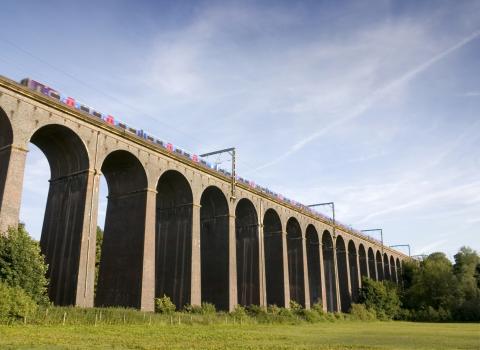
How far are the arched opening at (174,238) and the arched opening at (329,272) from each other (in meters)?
40.4

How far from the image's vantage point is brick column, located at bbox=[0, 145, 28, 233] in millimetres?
30016

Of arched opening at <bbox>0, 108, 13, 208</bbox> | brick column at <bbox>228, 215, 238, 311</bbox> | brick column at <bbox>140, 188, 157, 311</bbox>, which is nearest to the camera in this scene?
arched opening at <bbox>0, 108, 13, 208</bbox>

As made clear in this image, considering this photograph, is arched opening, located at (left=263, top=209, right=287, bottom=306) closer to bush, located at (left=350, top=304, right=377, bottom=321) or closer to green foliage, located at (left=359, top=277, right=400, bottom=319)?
bush, located at (left=350, top=304, right=377, bottom=321)

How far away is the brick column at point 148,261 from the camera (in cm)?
3916

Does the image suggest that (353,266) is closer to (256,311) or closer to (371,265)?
(371,265)

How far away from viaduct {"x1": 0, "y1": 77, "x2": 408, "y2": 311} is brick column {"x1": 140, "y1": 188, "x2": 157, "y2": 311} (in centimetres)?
9

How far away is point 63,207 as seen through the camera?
3803 centimetres

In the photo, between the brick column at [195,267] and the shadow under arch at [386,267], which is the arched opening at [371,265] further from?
the brick column at [195,267]

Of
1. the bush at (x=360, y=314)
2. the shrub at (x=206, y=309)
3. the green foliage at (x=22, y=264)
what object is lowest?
the bush at (x=360, y=314)

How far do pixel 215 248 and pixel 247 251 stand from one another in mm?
8172

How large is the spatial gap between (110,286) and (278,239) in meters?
30.3

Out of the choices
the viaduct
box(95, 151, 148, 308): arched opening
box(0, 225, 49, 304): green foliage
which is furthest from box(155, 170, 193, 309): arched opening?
box(0, 225, 49, 304): green foliage

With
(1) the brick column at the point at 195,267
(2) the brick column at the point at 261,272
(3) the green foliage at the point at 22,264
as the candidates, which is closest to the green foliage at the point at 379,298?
(2) the brick column at the point at 261,272

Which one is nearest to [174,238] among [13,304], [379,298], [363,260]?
[13,304]
